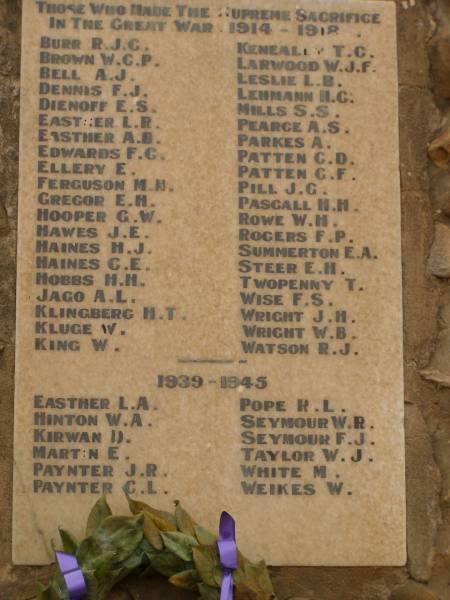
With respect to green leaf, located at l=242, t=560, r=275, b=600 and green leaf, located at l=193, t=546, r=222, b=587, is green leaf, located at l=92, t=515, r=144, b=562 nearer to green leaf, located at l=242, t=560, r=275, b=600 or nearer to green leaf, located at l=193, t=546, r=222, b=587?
green leaf, located at l=193, t=546, r=222, b=587

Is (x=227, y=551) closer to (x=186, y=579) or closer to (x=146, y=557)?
(x=186, y=579)

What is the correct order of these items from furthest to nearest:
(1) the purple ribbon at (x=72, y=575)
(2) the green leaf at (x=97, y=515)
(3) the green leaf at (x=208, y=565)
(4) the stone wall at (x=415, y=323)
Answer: (4) the stone wall at (x=415, y=323) → (2) the green leaf at (x=97, y=515) → (3) the green leaf at (x=208, y=565) → (1) the purple ribbon at (x=72, y=575)

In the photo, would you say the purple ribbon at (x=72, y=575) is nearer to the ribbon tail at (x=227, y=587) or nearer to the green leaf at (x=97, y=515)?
the green leaf at (x=97, y=515)

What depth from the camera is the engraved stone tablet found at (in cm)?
425

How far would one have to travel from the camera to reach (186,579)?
399cm

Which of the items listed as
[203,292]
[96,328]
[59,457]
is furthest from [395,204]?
[59,457]

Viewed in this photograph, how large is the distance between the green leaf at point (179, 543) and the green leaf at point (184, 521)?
0.05 m

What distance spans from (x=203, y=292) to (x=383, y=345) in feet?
2.45

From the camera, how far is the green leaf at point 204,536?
404cm

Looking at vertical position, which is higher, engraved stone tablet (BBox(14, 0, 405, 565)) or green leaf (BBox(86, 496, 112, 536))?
engraved stone tablet (BBox(14, 0, 405, 565))

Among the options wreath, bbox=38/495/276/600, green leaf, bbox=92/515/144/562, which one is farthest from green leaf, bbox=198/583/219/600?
green leaf, bbox=92/515/144/562

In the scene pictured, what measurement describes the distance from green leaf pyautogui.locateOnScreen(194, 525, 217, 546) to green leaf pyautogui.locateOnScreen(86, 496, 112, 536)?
0.33m

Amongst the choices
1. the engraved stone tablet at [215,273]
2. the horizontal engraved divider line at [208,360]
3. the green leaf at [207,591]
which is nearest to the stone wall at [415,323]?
the engraved stone tablet at [215,273]

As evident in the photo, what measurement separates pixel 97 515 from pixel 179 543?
0.32 m
